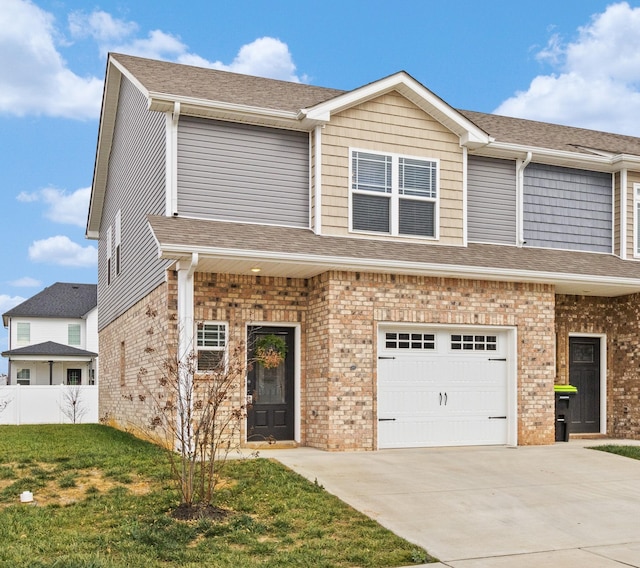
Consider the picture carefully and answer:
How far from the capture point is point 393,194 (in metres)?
15.2

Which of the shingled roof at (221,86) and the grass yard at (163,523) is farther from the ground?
the shingled roof at (221,86)

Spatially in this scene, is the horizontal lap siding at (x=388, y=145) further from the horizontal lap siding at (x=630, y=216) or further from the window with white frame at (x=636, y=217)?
the window with white frame at (x=636, y=217)

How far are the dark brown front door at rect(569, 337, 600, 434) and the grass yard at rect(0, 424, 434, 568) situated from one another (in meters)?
8.75

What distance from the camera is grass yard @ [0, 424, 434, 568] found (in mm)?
7117

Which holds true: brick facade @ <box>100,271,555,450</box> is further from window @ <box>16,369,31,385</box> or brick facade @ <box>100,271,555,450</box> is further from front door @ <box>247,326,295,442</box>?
window @ <box>16,369,31,385</box>

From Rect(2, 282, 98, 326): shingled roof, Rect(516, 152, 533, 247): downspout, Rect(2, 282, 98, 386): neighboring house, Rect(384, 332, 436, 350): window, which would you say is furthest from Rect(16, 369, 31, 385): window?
Rect(516, 152, 533, 247): downspout

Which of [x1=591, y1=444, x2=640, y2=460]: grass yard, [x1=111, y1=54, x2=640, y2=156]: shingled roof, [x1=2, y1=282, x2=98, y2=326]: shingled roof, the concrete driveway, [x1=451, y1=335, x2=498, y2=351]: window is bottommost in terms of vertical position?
[x1=591, y1=444, x2=640, y2=460]: grass yard

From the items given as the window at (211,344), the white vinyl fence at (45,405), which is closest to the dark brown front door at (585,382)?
the window at (211,344)

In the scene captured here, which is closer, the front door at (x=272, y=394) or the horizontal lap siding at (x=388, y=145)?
the front door at (x=272, y=394)

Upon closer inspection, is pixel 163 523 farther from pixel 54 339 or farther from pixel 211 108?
pixel 54 339

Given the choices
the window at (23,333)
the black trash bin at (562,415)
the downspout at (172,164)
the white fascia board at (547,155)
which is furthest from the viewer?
the window at (23,333)

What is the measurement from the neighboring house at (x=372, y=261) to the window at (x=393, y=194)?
33 millimetres

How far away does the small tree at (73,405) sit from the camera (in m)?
30.7

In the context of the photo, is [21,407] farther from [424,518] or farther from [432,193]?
[424,518]
